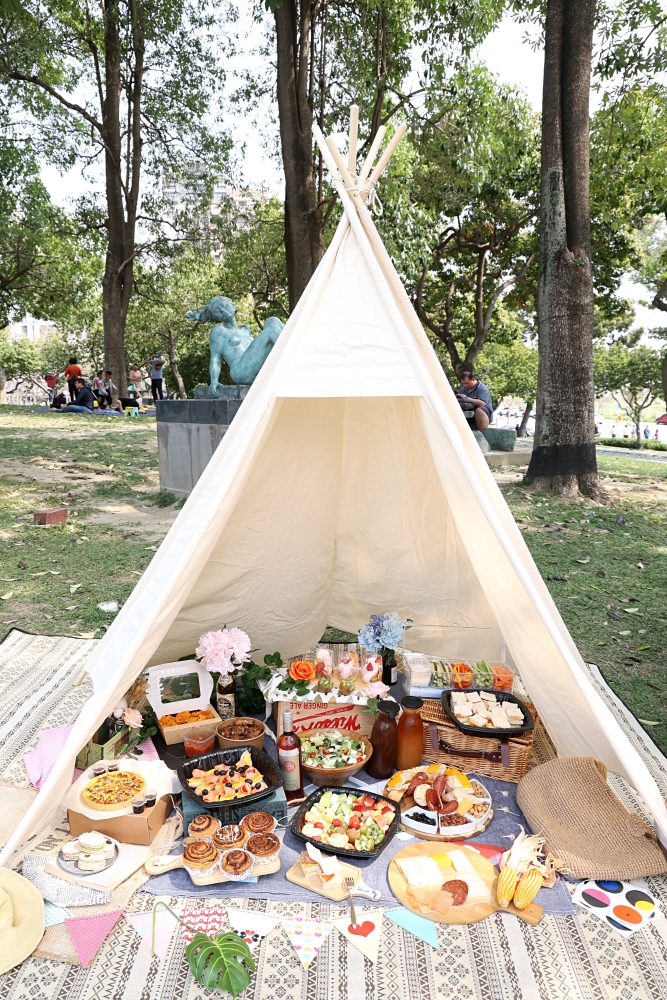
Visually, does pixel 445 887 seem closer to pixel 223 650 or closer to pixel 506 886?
pixel 506 886

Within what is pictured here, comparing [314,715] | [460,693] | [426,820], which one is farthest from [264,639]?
[426,820]

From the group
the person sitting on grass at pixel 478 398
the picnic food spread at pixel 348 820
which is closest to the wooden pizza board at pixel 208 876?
the picnic food spread at pixel 348 820

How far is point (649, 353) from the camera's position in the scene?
2845cm

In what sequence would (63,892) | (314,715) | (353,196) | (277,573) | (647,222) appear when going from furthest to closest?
(647,222) < (277,573) < (314,715) < (353,196) < (63,892)

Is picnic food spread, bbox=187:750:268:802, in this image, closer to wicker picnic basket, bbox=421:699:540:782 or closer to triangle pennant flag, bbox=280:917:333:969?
triangle pennant flag, bbox=280:917:333:969

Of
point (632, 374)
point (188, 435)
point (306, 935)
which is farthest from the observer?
point (632, 374)

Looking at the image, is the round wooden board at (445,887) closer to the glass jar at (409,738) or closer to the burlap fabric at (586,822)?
the burlap fabric at (586,822)

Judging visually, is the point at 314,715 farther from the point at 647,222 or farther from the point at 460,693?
the point at 647,222

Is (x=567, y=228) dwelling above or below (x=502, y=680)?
above

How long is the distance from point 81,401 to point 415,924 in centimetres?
1746

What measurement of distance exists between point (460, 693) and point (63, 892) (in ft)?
6.31

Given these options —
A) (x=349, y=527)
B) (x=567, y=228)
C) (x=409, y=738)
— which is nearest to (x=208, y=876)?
(x=409, y=738)

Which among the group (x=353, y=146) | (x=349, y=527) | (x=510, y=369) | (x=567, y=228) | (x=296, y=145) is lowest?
(x=349, y=527)

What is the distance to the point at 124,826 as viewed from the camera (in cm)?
254
